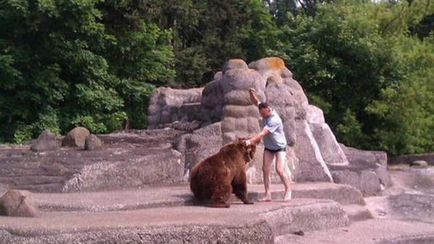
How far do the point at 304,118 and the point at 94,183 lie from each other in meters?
4.10

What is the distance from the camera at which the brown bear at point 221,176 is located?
8867 mm

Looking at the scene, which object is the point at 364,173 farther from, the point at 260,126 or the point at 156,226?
the point at 156,226

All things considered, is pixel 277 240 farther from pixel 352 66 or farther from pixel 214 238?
pixel 352 66

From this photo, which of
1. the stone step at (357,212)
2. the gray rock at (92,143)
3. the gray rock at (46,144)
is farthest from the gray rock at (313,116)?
the gray rock at (46,144)

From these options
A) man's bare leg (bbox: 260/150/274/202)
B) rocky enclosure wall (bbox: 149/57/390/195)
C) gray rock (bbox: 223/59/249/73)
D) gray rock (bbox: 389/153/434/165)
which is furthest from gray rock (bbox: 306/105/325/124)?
gray rock (bbox: 389/153/434/165)

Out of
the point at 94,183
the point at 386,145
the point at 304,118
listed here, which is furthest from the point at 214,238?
the point at 386,145

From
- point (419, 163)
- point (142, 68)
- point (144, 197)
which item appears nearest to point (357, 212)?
point (144, 197)

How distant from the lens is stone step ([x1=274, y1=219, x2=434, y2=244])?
918 cm

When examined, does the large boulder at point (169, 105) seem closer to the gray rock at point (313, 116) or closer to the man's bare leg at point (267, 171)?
the gray rock at point (313, 116)

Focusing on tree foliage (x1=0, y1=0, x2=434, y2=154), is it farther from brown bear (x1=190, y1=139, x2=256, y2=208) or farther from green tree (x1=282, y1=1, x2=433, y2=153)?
brown bear (x1=190, y1=139, x2=256, y2=208)

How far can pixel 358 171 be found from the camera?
13125 mm

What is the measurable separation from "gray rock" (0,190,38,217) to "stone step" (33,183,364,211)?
2.18 ft

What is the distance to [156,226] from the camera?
7.01 metres

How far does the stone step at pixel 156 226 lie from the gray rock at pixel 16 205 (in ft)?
0.46
